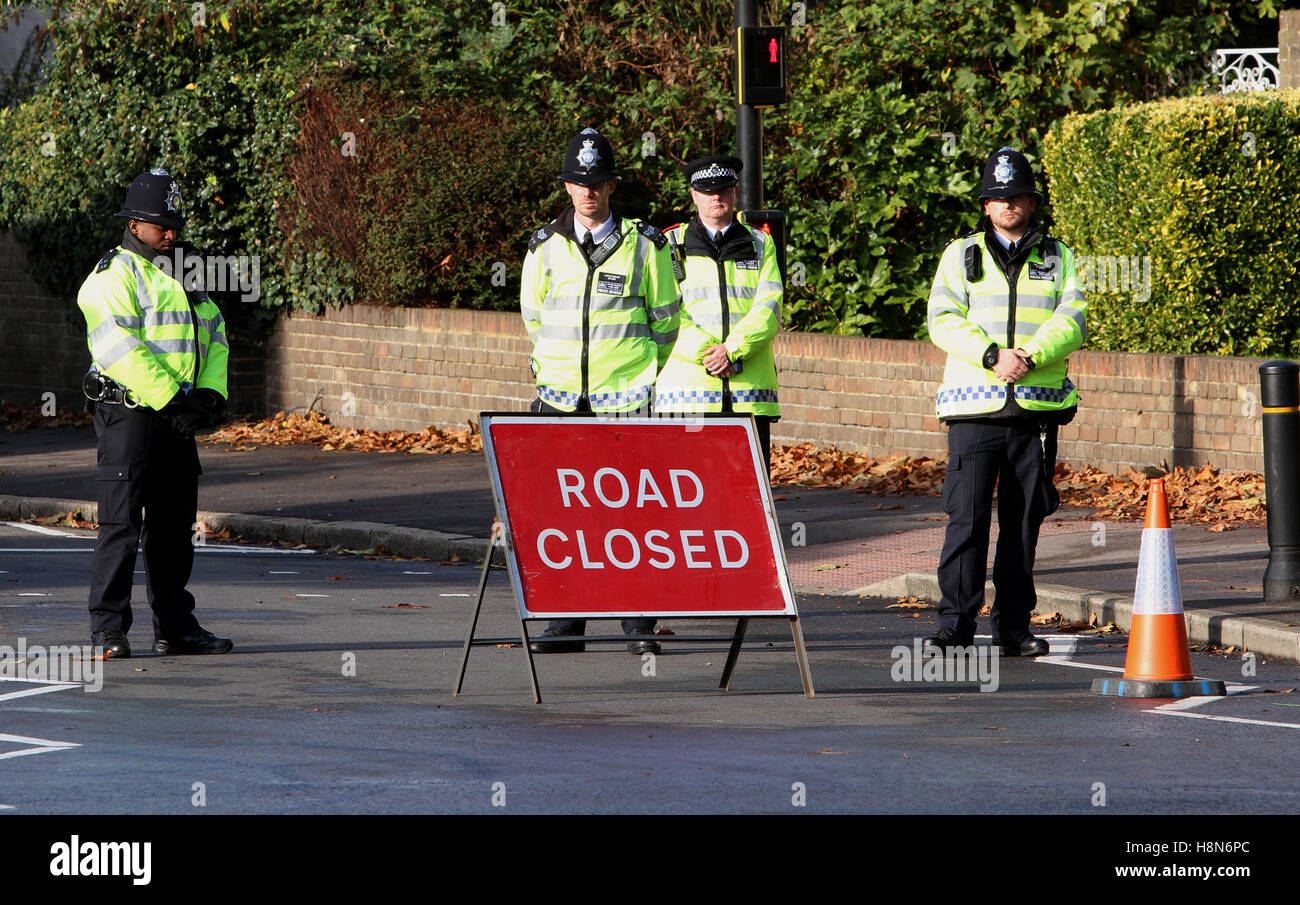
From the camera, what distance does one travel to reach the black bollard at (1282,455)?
32.2ft

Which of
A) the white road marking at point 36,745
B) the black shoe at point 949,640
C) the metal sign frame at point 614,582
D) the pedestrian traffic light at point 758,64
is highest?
the pedestrian traffic light at point 758,64

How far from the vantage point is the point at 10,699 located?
26.0 ft

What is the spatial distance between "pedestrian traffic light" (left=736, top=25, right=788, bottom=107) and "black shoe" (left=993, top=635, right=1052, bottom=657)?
Answer: 5.14 metres

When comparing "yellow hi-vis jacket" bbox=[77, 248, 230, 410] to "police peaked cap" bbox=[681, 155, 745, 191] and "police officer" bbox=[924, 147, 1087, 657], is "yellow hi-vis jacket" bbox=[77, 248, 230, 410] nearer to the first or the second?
"police peaked cap" bbox=[681, 155, 745, 191]

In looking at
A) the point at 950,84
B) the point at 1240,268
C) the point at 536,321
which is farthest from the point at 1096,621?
the point at 950,84

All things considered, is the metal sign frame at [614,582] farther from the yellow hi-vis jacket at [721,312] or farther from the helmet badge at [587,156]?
the helmet badge at [587,156]

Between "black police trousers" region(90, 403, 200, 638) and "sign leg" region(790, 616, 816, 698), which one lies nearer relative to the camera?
"sign leg" region(790, 616, 816, 698)

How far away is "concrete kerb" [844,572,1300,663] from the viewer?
29.5 ft

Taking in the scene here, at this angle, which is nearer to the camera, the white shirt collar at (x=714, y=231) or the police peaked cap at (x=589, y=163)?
the police peaked cap at (x=589, y=163)

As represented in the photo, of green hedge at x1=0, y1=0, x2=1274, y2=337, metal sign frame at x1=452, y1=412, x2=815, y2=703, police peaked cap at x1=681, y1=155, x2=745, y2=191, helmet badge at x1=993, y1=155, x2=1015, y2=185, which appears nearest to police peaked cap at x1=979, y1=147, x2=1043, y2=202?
helmet badge at x1=993, y1=155, x2=1015, y2=185

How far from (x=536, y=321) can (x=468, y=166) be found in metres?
8.97

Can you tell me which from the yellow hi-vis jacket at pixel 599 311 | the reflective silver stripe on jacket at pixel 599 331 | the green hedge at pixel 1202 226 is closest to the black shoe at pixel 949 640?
the yellow hi-vis jacket at pixel 599 311

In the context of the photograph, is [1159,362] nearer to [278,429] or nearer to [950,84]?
[950,84]

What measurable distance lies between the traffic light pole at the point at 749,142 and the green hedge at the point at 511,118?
3.77m
